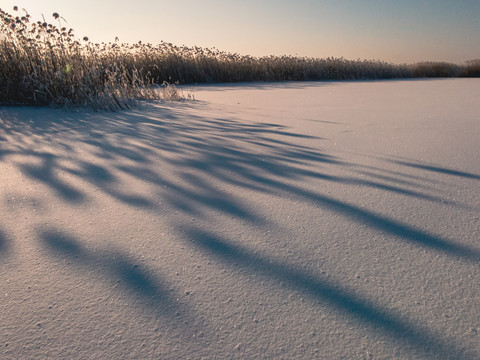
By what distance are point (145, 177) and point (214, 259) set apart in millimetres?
726

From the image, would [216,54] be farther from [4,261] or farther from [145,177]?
[4,261]

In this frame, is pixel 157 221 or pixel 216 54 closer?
pixel 157 221

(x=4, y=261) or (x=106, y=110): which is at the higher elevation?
(x=106, y=110)

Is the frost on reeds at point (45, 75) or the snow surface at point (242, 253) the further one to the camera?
the frost on reeds at point (45, 75)

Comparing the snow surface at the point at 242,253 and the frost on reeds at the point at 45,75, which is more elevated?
the frost on reeds at the point at 45,75

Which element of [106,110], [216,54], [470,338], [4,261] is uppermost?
[216,54]

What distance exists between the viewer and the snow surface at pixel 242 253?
1.86 ft

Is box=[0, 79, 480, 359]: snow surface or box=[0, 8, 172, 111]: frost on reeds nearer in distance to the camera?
box=[0, 79, 480, 359]: snow surface

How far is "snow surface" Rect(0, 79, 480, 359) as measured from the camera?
568mm

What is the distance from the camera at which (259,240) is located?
881 millimetres

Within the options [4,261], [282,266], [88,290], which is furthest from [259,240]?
[4,261]

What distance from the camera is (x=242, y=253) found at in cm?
82

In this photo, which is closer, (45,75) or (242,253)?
(242,253)

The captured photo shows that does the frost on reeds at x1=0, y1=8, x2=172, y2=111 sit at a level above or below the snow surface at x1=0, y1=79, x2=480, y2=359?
above
